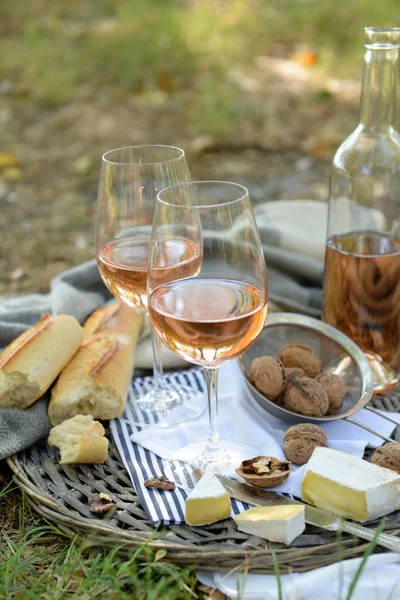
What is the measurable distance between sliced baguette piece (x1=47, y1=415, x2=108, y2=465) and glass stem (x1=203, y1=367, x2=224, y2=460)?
0.86 feet

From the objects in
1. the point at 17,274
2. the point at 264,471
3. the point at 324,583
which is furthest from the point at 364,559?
the point at 17,274

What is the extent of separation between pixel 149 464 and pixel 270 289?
41.2 inches

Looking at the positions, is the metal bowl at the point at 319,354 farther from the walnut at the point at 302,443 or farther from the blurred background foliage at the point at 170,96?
the blurred background foliage at the point at 170,96

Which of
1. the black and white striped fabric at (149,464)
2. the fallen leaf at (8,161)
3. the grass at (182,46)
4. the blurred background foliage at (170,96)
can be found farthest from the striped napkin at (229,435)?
the grass at (182,46)

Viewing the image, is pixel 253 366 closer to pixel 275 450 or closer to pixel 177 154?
pixel 275 450

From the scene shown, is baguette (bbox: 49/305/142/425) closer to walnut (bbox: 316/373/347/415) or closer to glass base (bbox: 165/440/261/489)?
glass base (bbox: 165/440/261/489)

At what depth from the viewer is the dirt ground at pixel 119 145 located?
4.02 metres

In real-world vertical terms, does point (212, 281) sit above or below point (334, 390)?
above

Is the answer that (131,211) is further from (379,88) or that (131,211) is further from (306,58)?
(306,58)

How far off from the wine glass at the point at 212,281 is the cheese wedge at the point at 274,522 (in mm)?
340

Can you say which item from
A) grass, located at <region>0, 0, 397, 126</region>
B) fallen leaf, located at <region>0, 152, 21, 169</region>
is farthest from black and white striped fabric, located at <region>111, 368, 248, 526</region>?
grass, located at <region>0, 0, 397, 126</region>

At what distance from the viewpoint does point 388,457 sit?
1.81m

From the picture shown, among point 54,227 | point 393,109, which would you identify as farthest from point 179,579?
point 54,227

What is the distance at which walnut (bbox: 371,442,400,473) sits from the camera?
180cm
